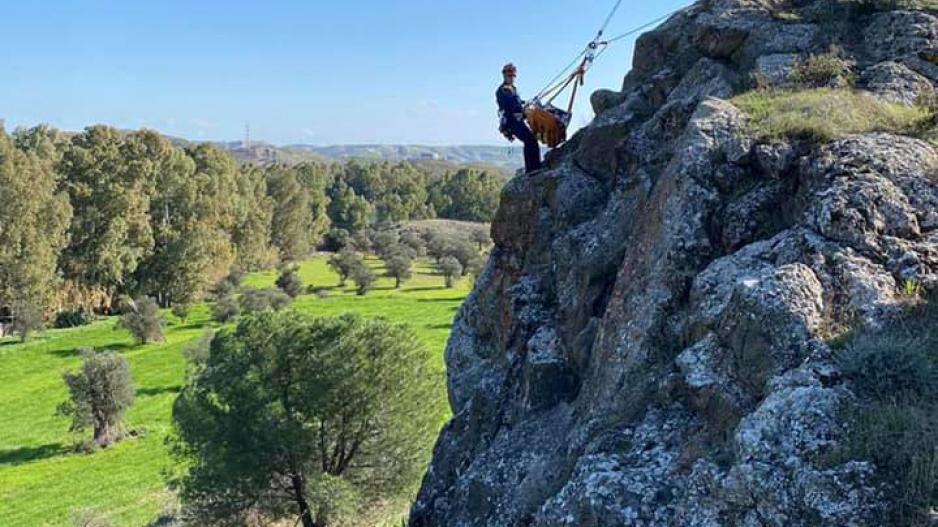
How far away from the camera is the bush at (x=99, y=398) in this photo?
121 feet

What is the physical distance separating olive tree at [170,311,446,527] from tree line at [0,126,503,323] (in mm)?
41308

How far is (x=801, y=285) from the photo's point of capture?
22.4 ft

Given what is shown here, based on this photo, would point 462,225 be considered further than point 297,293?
Yes

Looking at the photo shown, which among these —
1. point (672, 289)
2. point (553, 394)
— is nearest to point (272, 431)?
point (553, 394)

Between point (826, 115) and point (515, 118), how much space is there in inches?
234

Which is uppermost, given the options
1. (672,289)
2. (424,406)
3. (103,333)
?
(672,289)

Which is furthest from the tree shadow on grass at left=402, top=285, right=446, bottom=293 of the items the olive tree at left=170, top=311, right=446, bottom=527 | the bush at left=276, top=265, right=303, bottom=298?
the olive tree at left=170, top=311, right=446, bottom=527

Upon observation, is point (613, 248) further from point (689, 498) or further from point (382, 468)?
point (382, 468)

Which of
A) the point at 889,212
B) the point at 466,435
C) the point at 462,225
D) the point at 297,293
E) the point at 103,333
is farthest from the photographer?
the point at 462,225

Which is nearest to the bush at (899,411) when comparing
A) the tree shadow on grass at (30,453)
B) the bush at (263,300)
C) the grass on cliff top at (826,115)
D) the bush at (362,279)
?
the grass on cliff top at (826,115)

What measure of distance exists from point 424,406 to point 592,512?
17285 millimetres

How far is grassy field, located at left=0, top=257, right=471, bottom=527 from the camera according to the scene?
29078mm

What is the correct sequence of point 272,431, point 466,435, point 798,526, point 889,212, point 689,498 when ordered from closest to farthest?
point 798,526 < point 689,498 < point 889,212 < point 466,435 < point 272,431

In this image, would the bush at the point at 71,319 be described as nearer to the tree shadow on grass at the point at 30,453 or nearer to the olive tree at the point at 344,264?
the tree shadow on grass at the point at 30,453
